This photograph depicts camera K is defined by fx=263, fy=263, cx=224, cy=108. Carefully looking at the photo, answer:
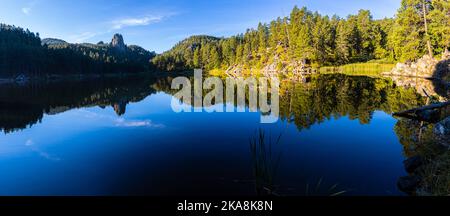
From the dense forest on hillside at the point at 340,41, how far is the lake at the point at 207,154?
35447mm

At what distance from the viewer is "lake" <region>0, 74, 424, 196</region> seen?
8031 millimetres

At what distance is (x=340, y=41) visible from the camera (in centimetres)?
7881

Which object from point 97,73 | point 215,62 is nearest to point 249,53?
point 215,62

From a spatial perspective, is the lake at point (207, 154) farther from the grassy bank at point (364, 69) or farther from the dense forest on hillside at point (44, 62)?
the dense forest on hillside at point (44, 62)

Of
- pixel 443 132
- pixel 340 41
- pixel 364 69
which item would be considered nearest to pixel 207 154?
pixel 443 132

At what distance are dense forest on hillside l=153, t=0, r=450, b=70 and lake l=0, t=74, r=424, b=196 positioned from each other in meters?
35.4

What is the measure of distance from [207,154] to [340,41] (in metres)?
79.5

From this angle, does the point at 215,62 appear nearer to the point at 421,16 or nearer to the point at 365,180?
the point at 421,16

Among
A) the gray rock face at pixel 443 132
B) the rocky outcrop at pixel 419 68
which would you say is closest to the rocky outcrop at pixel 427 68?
the rocky outcrop at pixel 419 68

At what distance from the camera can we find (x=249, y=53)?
121500 millimetres

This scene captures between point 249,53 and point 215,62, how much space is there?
26.5 meters

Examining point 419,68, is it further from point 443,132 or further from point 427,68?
point 443,132

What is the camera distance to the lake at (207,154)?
8031mm
